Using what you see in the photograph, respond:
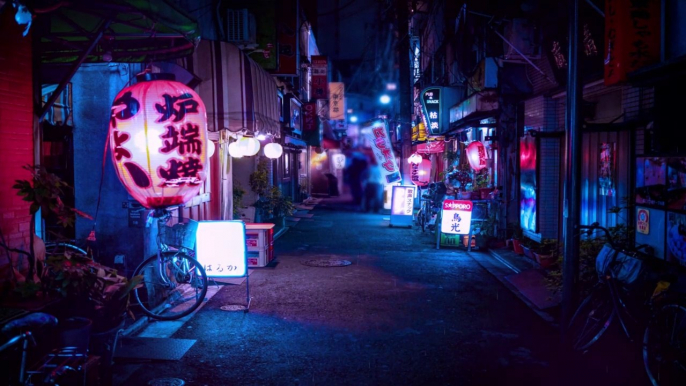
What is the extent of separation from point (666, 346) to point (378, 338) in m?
3.88

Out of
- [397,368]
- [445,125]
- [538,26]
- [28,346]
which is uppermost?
[538,26]

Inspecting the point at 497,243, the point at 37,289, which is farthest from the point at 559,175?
the point at 37,289

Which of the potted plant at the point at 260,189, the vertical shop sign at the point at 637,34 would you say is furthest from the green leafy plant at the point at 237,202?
the vertical shop sign at the point at 637,34

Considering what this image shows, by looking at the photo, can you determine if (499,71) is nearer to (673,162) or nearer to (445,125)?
(445,125)

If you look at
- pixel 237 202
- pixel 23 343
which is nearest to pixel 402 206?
pixel 237 202

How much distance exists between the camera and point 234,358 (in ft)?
24.0

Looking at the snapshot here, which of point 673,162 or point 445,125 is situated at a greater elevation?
point 445,125

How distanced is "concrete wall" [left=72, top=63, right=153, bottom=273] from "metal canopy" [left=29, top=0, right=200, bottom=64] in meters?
0.55

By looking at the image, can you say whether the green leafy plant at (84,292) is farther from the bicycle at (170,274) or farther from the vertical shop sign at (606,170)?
the vertical shop sign at (606,170)

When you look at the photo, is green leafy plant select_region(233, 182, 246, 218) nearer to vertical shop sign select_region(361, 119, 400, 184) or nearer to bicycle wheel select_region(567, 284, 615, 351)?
vertical shop sign select_region(361, 119, 400, 184)

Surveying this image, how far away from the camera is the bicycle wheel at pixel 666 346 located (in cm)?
555

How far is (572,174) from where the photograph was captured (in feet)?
25.2

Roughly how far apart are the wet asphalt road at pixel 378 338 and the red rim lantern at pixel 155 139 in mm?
2410

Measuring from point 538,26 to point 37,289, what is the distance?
44.5ft
